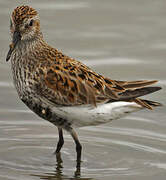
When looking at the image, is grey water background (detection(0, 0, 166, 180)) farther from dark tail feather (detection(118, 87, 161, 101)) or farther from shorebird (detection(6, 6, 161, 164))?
dark tail feather (detection(118, 87, 161, 101))

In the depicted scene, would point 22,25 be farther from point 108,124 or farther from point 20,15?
point 108,124

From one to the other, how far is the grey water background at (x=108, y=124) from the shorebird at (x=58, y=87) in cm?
76

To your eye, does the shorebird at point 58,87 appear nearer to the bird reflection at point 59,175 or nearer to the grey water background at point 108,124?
the bird reflection at point 59,175

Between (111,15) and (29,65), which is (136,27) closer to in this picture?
(111,15)

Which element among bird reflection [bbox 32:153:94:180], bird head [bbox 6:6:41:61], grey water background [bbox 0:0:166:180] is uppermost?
Answer: bird head [bbox 6:6:41:61]

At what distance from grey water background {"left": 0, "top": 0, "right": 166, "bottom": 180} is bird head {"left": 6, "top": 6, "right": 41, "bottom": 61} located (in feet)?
5.84

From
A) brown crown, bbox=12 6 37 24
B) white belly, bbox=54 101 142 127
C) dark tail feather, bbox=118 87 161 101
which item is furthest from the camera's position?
dark tail feather, bbox=118 87 161 101

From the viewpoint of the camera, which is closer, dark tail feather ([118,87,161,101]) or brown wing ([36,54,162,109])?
brown wing ([36,54,162,109])

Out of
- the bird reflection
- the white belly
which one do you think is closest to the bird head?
the white belly

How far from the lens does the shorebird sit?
9828mm

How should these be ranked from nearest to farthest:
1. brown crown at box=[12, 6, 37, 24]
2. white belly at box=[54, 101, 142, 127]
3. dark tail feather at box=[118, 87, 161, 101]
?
1. brown crown at box=[12, 6, 37, 24]
2. white belly at box=[54, 101, 142, 127]
3. dark tail feather at box=[118, 87, 161, 101]

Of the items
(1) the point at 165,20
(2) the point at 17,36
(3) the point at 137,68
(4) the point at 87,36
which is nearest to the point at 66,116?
(2) the point at 17,36

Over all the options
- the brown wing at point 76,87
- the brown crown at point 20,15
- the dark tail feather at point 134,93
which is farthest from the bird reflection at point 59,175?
the brown crown at point 20,15

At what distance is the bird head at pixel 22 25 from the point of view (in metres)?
9.79
